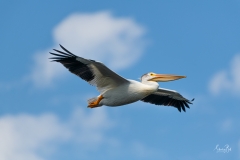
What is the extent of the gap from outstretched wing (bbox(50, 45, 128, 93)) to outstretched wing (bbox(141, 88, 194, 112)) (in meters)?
2.54

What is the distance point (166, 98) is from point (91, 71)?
3.74m

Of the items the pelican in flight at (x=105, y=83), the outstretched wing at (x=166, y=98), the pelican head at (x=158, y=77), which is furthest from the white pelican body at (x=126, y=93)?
the outstretched wing at (x=166, y=98)

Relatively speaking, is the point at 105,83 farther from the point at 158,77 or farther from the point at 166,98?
the point at 166,98

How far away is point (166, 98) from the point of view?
1766 cm

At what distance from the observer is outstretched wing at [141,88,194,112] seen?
17284mm

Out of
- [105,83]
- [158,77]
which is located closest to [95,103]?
[105,83]

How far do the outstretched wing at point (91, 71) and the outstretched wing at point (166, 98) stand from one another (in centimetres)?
254

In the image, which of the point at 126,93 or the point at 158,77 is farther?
the point at 158,77

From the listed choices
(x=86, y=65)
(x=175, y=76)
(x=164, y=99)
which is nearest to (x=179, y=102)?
(x=164, y=99)

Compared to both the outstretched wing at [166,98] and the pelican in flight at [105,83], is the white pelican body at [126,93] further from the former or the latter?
the outstretched wing at [166,98]

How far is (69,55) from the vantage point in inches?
571

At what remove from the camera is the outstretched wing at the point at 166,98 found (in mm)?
17284

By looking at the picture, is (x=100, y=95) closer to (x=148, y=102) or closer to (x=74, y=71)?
(x=74, y=71)

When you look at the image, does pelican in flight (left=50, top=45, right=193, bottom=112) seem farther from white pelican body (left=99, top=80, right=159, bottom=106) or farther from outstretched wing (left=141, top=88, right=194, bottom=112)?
outstretched wing (left=141, top=88, right=194, bottom=112)
